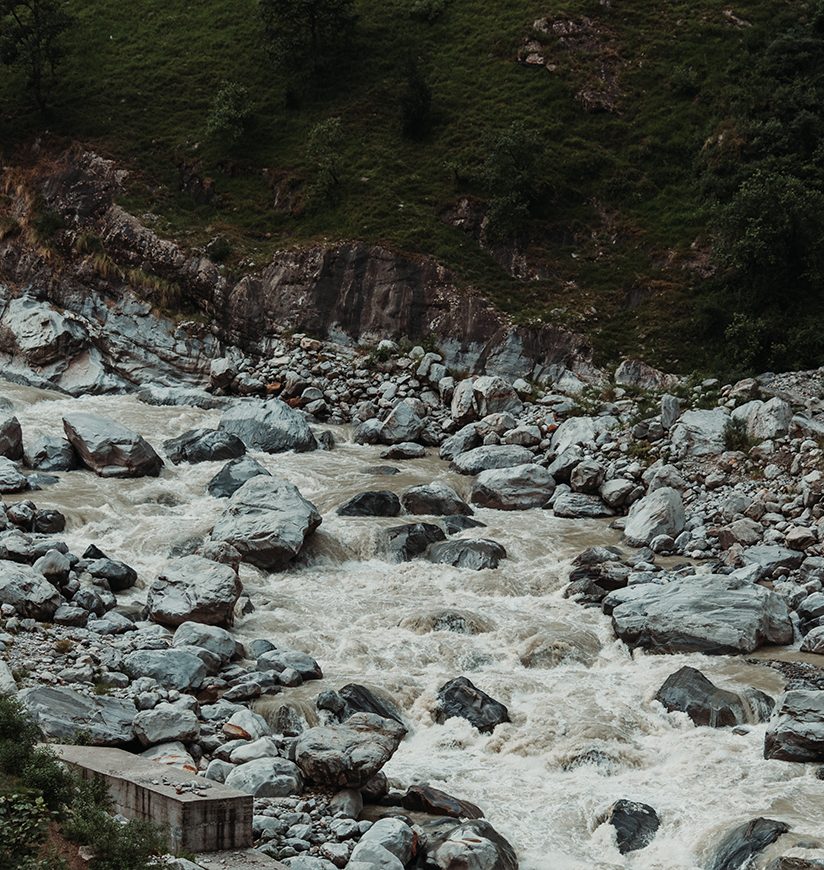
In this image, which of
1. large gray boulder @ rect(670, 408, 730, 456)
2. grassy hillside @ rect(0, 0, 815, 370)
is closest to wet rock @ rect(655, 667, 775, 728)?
large gray boulder @ rect(670, 408, 730, 456)

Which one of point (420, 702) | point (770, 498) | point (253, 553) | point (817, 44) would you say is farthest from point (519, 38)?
point (420, 702)

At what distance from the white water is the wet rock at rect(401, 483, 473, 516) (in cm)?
98

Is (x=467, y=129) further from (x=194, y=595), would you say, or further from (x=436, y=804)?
(x=436, y=804)

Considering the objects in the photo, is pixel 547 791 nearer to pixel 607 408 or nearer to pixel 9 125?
pixel 607 408

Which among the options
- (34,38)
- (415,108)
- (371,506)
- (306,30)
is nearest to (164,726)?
(371,506)

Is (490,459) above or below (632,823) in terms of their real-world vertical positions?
above

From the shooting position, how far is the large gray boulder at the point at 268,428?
34562 millimetres

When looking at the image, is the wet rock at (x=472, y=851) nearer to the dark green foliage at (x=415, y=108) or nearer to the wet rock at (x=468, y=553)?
the wet rock at (x=468, y=553)

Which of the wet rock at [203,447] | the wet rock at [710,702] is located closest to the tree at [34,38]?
the wet rock at [203,447]

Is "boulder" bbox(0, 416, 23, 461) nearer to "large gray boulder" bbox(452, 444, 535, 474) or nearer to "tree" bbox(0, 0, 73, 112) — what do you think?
"large gray boulder" bbox(452, 444, 535, 474)

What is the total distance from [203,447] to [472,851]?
20.2 metres

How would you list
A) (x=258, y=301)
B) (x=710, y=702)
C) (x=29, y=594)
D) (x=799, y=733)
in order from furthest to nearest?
1. (x=258, y=301)
2. (x=29, y=594)
3. (x=710, y=702)
4. (x=799, y=733)

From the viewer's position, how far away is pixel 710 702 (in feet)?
60.9

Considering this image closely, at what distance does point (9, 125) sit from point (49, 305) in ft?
42.1
